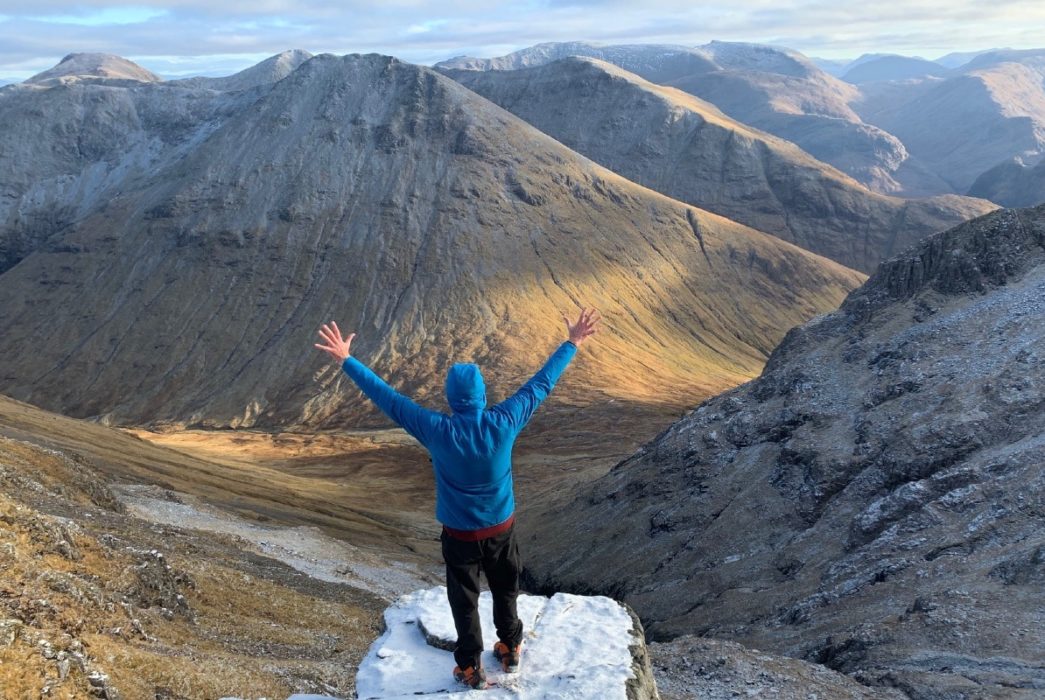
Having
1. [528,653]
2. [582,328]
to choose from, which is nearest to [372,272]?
[528,653]

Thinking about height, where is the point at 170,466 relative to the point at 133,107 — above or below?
below

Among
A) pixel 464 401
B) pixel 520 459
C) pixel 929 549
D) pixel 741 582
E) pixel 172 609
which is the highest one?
pixel 464 401

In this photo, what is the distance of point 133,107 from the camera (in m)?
139

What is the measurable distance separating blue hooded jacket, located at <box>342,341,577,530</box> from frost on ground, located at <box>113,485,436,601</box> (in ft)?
68.7

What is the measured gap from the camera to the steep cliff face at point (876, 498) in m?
18.3

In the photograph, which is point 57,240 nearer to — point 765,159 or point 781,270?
point 781,270

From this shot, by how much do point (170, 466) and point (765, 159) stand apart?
4939 inches

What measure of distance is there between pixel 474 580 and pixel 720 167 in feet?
492

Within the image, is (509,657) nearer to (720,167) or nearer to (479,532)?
(479,532)

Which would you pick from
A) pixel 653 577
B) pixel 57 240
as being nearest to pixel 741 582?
pixel 653 577

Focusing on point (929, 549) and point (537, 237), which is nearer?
point (929, 549)

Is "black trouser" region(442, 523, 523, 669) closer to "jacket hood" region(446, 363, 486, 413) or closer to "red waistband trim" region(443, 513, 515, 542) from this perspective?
"red waistband trim" region(443, 513, 515, 542)

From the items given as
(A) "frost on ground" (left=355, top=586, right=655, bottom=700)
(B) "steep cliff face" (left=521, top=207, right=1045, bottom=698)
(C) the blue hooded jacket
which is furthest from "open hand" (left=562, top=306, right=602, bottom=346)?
(B) "steep cliff face" (left=521, top=207, right=1045, bottom=698)

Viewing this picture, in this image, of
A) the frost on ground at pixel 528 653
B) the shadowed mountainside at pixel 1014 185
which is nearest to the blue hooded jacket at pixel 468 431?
the frost on ground at pixel 528 653
